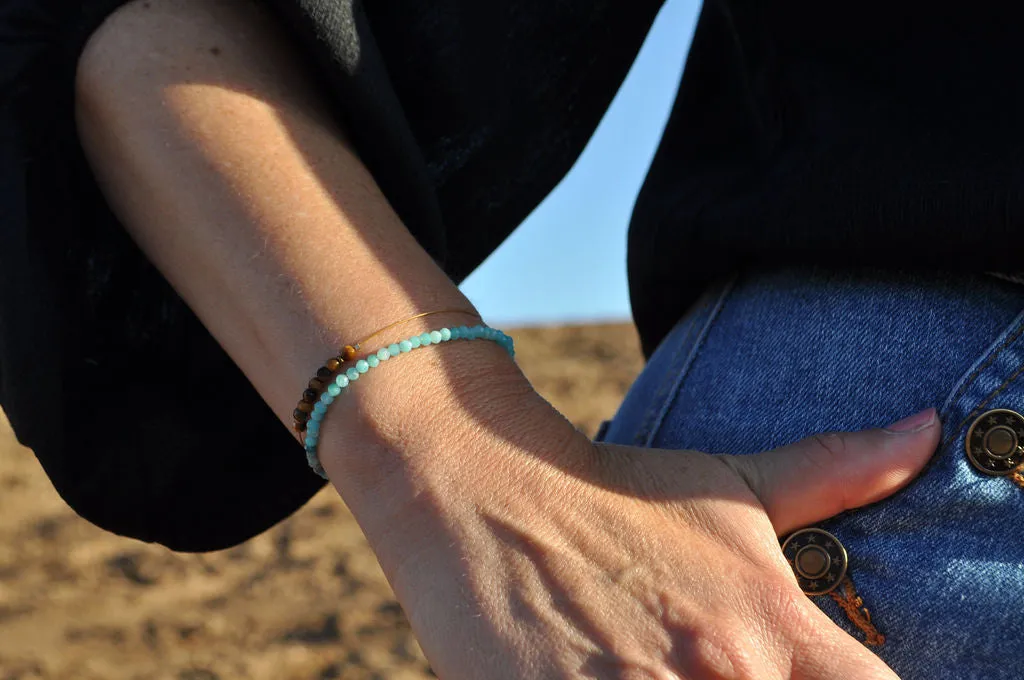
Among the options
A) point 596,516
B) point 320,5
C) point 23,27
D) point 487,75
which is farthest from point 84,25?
point 596,516

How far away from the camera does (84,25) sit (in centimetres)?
78

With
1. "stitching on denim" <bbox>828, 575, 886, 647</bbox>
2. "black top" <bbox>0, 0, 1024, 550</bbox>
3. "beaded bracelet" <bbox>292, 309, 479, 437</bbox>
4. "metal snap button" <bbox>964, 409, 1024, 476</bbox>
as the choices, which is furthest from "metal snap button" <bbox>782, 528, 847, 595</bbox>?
"beaded bracelet" <bbox>292, 309, 479, 437</bbox>

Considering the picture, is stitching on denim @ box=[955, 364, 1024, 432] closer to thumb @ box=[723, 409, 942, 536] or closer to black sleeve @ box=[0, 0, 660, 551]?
thumb @ box=[723, 409, 942, 536]

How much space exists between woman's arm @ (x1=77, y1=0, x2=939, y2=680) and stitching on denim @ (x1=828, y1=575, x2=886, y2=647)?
0.07m

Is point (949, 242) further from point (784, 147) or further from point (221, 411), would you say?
point (221, 411)

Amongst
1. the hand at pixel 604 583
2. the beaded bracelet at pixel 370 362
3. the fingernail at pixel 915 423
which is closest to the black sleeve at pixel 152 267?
the beaded bracelet at pixel 370 362

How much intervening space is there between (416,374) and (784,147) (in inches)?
16.8

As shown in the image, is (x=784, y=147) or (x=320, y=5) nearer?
(x=320, y=5)

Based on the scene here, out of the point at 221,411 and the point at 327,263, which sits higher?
the point at 327,263

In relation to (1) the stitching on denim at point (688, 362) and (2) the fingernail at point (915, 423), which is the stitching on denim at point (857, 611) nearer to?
(2) the fingernail at point (915, 423)

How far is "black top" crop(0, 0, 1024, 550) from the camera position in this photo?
799mm

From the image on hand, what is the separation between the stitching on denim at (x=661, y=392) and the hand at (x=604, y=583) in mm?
198

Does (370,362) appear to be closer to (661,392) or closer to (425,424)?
(425,424)

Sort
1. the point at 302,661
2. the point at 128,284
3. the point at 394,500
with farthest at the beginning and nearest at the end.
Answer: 1. the point at 302,661
2. the point at 128,284
3. the point at 394,500
